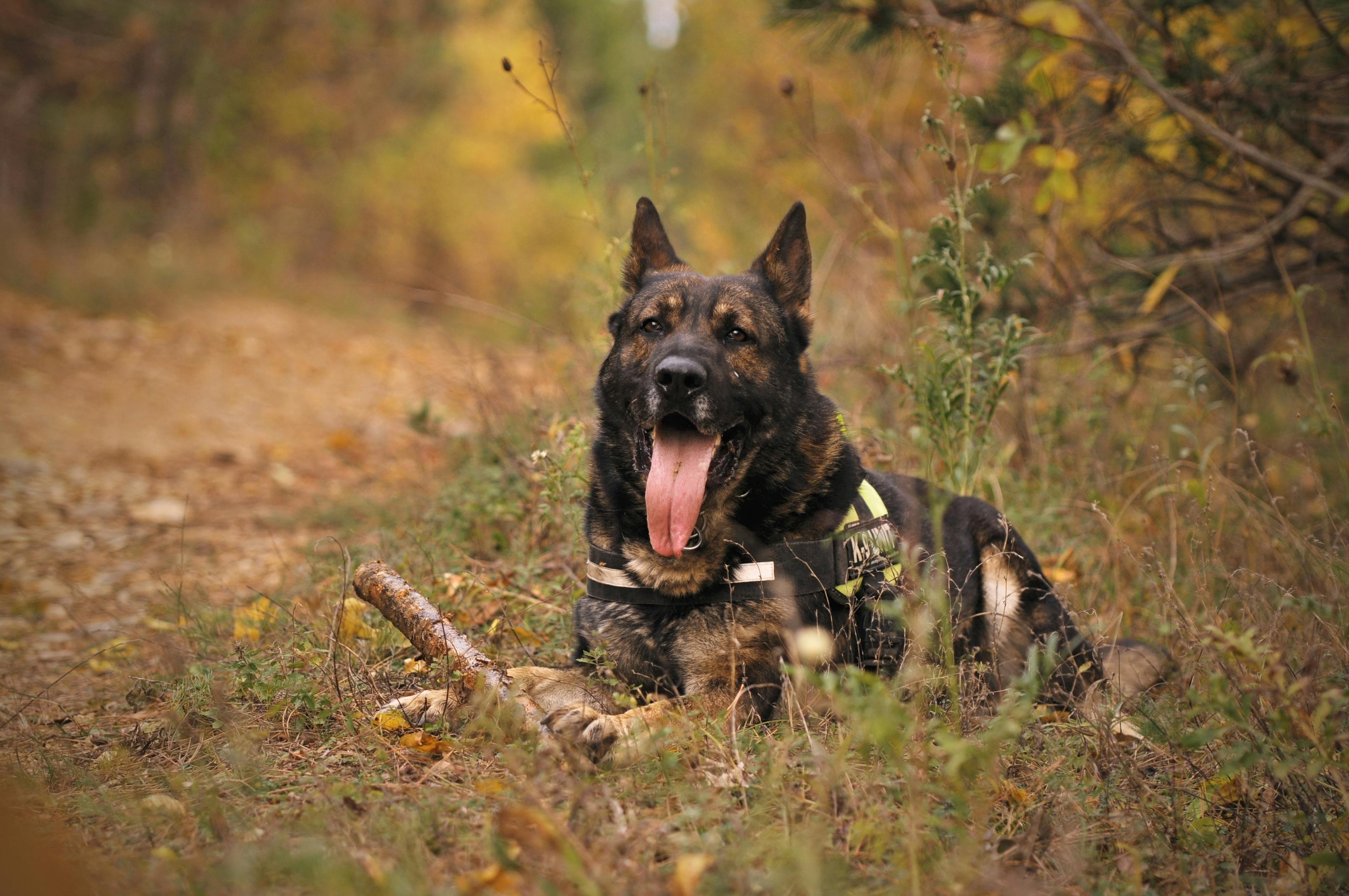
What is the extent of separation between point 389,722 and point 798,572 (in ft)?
4.84

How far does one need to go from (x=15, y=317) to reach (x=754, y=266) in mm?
10168

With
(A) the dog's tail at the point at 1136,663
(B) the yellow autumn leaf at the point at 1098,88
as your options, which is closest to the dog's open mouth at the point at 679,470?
(A) the dog's tail at the point at 1136,663

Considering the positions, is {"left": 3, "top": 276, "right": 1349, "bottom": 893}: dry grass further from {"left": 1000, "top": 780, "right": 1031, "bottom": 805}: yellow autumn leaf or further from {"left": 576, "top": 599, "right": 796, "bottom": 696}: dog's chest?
{"left": 576, "top": 599, "right": 796, "bottom": 696}: dog's chest

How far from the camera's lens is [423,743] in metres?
2.74

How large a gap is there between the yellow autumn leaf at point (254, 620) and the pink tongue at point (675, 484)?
1710 millimetres

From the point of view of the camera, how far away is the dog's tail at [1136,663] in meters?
3.39

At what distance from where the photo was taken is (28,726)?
10.1 ft

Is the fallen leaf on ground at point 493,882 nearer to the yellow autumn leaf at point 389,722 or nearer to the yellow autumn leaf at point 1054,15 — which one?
the yellow autumn leaf at point 389,722

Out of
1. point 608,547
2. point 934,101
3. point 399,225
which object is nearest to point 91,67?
point 399,225

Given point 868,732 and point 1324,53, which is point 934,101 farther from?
point 868,732

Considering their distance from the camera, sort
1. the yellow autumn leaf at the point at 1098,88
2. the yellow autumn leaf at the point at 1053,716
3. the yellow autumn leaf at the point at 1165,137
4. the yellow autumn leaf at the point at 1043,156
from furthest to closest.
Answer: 1. the yellow autumn leaf at the point at 1098,88
2. the yellow autumn leaf at the point at 1165,137
3. the yellow autumn leaf at the point at 1043,156
4. the yellow autumn leaf at the point at 1053,716

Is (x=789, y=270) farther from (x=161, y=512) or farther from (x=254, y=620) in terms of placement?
(x=161, y=512)

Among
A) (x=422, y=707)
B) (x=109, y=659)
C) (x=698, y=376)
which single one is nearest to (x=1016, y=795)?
(x=698, y=376)

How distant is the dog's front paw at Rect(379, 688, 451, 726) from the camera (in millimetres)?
2920
